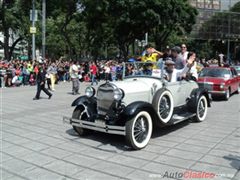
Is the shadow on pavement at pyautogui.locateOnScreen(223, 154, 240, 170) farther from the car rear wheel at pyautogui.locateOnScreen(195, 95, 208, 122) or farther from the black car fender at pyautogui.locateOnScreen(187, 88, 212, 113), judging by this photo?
the car rear wheel at pyautogui.locateOnScreen(195, 95, 208, 122)

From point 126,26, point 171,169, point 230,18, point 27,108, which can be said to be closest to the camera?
point 171,169

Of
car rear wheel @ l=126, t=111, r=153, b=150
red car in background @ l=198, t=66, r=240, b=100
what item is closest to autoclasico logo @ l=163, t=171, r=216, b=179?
car rear wheel @ l=126, t=111, r=153, b=150

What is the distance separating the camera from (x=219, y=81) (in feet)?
45.0

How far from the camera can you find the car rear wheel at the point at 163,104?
6844mm

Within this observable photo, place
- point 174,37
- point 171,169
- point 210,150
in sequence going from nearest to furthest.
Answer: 1. point 171,169
2. point 210,150
3. point 174,37

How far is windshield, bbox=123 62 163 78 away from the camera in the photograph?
772 cm

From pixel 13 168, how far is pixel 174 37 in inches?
1730

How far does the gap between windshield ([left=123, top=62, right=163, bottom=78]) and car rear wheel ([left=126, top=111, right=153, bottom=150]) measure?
1.46 metres

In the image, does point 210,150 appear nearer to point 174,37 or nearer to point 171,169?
point 171,169

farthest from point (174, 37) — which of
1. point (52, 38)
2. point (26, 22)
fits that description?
point (26, 22)

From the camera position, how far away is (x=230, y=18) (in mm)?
58875

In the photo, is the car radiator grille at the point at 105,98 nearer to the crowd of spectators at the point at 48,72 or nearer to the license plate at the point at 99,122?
the license plate at the point at 99,122

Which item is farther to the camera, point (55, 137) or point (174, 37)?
point (174, 37)

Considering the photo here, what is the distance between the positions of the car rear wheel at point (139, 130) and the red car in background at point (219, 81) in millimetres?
7106
